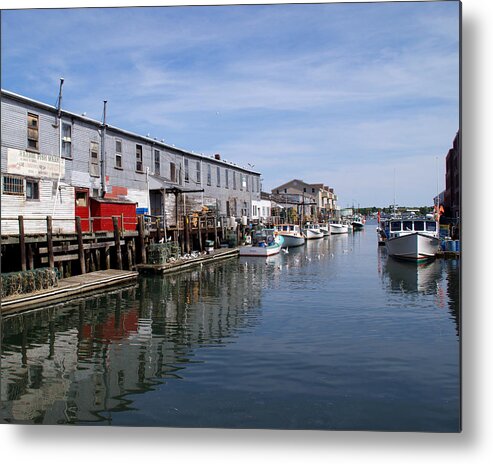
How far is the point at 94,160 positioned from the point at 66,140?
251cm

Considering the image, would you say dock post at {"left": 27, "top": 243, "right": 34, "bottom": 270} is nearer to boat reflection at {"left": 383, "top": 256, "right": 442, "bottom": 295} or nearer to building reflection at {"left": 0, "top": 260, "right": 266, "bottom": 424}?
building reflection at {"left": 0, "top": 260, "right": 266, "bottom": 424}

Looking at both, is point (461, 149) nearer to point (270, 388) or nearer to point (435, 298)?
point (270, 388)

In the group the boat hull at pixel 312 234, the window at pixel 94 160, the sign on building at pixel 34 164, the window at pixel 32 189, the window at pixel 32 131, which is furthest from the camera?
A: the boat hull at pixel 312 234

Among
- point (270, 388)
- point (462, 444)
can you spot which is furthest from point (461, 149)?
point (270, 388)

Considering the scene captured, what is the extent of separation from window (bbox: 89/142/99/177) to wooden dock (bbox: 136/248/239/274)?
5.31 meters

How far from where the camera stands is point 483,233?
20.5ft

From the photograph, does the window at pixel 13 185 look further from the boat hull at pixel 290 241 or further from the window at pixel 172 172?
the boat hull at pixel 290 241

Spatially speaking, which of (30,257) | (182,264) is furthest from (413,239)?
(30,257)

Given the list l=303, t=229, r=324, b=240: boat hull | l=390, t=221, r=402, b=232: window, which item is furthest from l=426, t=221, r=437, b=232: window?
l=303, t=229, r=324, b=240: boat hull

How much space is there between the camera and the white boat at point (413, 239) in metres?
31.0

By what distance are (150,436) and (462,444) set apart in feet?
11.3

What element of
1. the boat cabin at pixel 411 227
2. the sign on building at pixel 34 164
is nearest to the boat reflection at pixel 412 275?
the boat cabin at pixel 411 227

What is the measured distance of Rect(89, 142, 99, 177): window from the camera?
1039 inches

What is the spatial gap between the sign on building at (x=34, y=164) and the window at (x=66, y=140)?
26.7 inches
